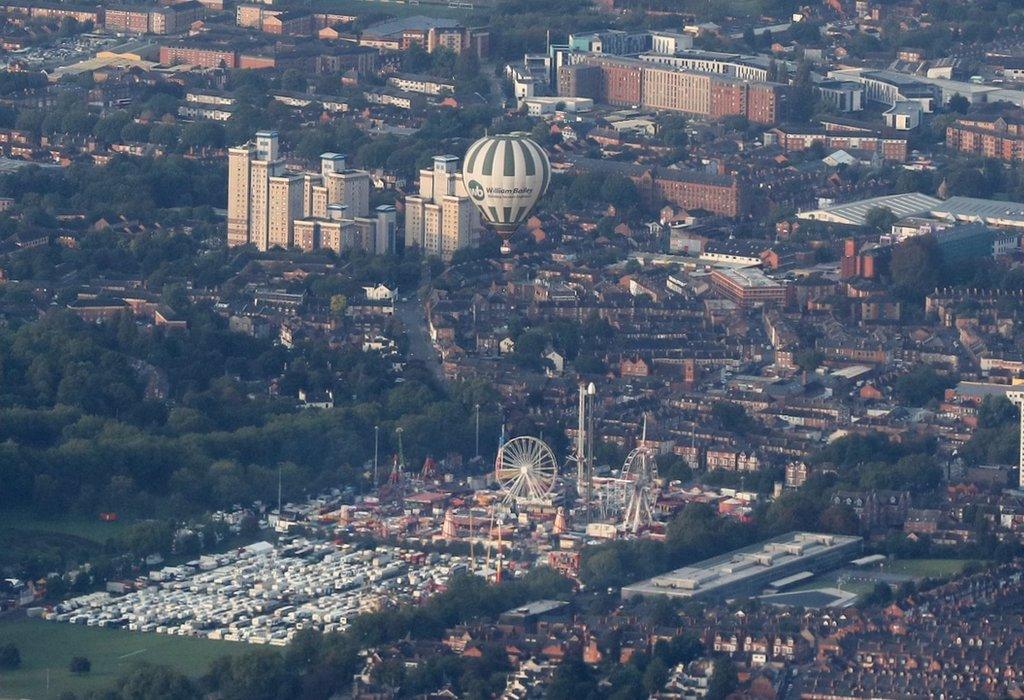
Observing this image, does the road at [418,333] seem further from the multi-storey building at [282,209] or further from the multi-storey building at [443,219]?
the multi-storey building at [282,209]

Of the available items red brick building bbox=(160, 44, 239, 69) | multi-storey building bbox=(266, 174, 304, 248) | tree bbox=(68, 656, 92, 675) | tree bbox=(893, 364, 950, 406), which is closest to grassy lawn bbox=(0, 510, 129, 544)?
tree bbox=(68, 656, 92, 675)

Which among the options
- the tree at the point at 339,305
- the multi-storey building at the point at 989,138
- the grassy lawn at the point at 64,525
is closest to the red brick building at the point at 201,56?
the multi-storey building at the point at 989,138

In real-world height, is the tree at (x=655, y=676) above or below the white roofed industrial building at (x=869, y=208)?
below

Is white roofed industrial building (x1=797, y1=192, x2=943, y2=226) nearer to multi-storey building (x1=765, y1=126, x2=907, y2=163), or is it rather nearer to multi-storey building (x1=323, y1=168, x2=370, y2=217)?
multi-storey building (x1=765, y1=126, x2=907, y2=163)

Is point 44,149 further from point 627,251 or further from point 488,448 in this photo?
point 488,448

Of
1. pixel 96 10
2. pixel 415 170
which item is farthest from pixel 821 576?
pixel 96 10

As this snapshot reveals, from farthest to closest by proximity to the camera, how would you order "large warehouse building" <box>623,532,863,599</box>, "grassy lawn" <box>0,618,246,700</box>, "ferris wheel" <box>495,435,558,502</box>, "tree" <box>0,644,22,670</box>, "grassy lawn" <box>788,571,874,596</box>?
"ferris wheel" <box>495,435,558,502</box>, "grassy lawn" <box>788,571,874,596</box>, "large warehouse building" <box>623,532,863,599</box>, "tree" <box>0,644,22,670</box>, "grassy lawn" <box>0,618,246,700</box>
